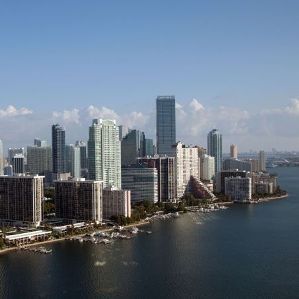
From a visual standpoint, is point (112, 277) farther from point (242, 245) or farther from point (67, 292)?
point (242, 245)

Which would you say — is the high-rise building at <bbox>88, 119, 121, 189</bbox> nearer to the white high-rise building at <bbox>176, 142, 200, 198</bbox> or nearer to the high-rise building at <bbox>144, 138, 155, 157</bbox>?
the white high-rise building at <bbox>176, 142, 200, 198</bbox>

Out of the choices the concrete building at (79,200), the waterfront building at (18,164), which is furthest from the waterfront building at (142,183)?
the waterfront building at (18,164)

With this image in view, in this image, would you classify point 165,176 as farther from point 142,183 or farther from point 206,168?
point 206,168

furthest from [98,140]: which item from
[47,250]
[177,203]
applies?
[47,250]

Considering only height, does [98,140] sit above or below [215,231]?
above

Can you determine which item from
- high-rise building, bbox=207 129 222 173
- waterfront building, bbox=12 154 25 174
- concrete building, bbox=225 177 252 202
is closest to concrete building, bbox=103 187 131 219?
concrete building, bbox=225 177 252 202

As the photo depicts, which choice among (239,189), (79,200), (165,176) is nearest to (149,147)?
(239,189)

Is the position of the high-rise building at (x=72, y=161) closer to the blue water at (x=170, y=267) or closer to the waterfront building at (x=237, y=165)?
the waterfront building at (x=237, y=165)
